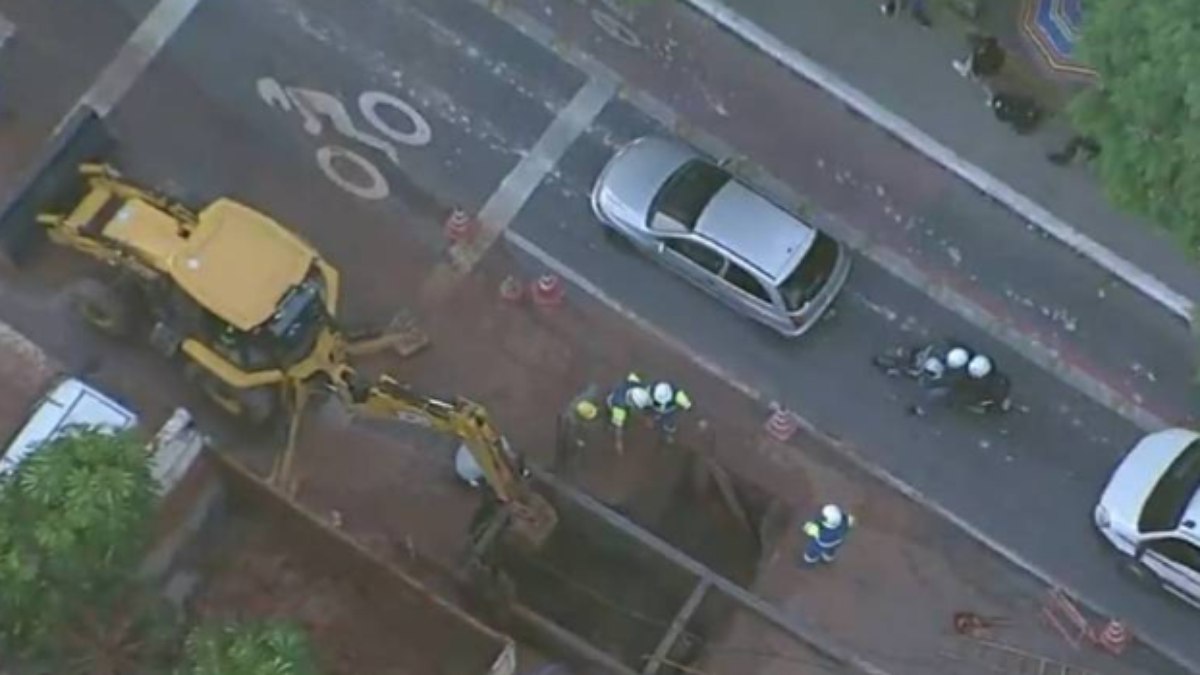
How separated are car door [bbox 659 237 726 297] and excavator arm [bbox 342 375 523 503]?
137 inches

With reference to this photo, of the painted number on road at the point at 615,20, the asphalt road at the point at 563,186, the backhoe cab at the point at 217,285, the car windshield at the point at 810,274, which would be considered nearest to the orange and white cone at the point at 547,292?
the asphalt road at the point at 563,186

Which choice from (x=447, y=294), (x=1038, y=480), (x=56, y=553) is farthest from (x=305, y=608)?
(x=1038, y=480)

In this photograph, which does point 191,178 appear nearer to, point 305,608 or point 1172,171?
point 305,608

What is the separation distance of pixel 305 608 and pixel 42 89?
8.27 meters

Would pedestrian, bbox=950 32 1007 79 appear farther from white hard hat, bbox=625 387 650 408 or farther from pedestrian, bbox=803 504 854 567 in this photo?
white hard hat, bbox=625 387 650 408

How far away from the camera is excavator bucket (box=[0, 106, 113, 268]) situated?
28.0 meters

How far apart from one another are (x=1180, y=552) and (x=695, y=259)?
6938 mm

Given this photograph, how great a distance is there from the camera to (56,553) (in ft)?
65.9

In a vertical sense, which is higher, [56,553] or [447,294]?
[447,294]

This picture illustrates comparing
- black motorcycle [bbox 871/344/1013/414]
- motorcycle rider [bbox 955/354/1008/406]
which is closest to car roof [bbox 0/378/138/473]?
black motorcycle [bbox 871/344/1013/414]

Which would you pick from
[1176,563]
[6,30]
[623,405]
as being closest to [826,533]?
[623,405]

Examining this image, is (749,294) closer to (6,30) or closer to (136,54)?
(136,54)

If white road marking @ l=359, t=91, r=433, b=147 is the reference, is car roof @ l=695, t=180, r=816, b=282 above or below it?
above

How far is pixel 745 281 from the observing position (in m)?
28.7
